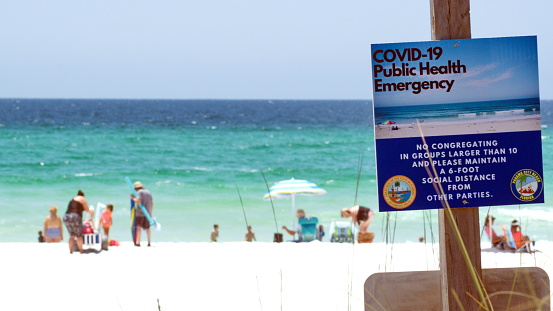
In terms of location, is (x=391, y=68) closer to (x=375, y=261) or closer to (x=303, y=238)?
(x=375, y=261)

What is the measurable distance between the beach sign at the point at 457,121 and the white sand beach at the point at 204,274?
2.16 m

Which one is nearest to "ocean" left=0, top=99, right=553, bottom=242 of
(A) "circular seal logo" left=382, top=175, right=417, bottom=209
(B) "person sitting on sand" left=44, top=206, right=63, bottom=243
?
(A) "circular seal logo" left=382, top=175, right=417, bottom=209

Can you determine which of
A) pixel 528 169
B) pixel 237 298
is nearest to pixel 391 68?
pixel 528 169

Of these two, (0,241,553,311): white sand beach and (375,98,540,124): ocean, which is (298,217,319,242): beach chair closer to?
(0,241,553,311): white sand beach

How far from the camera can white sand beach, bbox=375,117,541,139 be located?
8.80 ft

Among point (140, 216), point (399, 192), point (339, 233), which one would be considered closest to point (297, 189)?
point (339, 233)

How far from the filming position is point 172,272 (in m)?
7.50

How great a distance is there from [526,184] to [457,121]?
1.18 ft

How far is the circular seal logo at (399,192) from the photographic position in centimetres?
271

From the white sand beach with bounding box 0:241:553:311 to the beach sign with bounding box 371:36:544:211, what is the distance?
7.08ft

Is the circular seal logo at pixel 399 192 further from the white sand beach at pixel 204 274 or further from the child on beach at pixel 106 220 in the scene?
the child on beach at pixel 106 220

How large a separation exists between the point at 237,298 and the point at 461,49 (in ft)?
12.3

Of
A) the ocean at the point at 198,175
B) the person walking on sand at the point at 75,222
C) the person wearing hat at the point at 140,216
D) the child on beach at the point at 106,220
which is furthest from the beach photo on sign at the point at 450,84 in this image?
the child on beach at the point at 106,220

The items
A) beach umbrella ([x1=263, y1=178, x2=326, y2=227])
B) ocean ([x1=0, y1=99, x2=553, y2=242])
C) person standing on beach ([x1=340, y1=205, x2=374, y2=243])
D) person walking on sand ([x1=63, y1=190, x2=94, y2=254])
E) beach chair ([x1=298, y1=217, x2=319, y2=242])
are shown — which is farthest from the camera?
ocean ([x1=0, y1=99, x2=553, y2=242])
